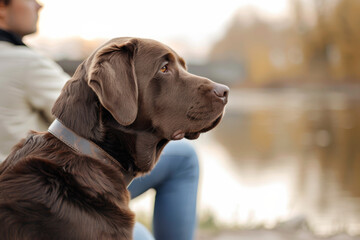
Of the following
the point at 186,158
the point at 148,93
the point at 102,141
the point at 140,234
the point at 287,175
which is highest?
the point at 148,93

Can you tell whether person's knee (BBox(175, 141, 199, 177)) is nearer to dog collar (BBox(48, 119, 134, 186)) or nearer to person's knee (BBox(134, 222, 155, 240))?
person's knee (BBox(134, 222, 155, 240))

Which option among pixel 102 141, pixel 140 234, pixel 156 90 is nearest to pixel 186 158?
pixel 140 234

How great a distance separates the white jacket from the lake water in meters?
2.13

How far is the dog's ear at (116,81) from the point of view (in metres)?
1.71

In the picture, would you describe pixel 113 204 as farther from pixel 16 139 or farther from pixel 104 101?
pixel 16 139

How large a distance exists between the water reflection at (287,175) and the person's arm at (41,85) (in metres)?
2.57

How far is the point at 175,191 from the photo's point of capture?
2.53 metres

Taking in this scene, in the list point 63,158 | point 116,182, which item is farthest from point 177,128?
point 63,158

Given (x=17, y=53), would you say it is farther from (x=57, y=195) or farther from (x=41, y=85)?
(x=57, y=195)

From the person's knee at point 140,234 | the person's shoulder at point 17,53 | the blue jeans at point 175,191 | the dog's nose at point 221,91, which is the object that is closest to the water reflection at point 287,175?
the blue jeans at point 175,191

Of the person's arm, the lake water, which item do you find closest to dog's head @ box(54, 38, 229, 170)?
the person's arm

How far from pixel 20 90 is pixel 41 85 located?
0.36ft

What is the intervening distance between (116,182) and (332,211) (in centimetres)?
407

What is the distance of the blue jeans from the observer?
2482mm
